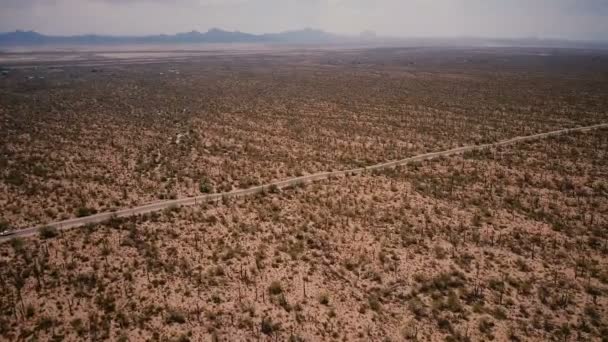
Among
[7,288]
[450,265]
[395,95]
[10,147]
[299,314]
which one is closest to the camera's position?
[299,314]

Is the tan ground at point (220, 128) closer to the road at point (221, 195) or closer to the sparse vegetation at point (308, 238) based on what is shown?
the sparse vegetation at point (308, 238)

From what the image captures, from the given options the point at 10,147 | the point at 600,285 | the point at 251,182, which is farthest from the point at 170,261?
the point at 10,147

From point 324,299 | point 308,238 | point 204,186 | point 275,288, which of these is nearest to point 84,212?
point 204,186

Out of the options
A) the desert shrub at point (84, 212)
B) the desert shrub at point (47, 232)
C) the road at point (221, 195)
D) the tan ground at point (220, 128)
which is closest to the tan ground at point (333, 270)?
the desert shrub at point (47, 232)

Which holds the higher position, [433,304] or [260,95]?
[260,95]

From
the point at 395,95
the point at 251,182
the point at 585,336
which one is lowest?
the point at 585,336

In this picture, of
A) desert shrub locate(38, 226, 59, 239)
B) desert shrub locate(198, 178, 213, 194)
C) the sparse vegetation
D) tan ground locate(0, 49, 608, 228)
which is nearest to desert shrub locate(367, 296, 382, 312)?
the sparse vegetation

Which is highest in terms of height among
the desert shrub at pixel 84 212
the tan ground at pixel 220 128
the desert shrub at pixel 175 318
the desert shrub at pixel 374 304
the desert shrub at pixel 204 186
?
the tan ground at pixel 220 128

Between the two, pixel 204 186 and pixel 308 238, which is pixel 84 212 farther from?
pixel 308 238

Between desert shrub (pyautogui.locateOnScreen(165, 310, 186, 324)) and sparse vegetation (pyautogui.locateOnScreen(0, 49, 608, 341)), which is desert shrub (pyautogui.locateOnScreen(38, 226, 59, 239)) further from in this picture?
desert shrub (pyautogui.locateOnScreen(165, 310, 186, 324))

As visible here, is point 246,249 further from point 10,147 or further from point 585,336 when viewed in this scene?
point 10,147

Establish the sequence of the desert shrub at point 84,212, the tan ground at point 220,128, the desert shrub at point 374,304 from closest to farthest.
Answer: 1. the desert shrub at point 374,304
2. the desert shrub at point 84,212
3. the tan ground at point 220,128
